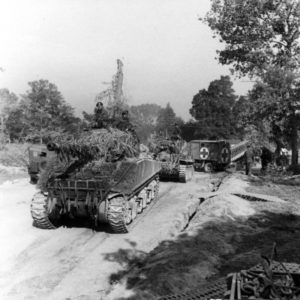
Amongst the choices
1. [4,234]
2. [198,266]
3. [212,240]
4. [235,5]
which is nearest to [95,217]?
[4,234]

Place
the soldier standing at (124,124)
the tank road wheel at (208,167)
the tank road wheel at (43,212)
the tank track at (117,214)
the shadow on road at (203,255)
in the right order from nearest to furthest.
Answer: the shadow on road at (203,255)
the tank track at (117,214)
the tank road wheel at (43,212)
the soldier standing at (124,124)
the tank road wheel at (208,167)

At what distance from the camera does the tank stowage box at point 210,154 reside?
24.2m

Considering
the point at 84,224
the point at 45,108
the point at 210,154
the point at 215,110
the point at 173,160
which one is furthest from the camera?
the point at 45,108

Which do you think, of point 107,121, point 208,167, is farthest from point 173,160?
point 107,121

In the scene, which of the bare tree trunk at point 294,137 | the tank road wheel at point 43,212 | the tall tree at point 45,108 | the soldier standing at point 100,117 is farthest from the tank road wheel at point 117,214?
the tall tree at point 45,108

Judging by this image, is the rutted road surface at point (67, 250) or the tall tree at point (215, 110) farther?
the tall tree at point (215, 110)

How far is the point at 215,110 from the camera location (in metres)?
50.4

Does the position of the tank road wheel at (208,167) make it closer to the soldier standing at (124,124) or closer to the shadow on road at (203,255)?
the soldier standing at (124,124)

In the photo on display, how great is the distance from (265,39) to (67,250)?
17886 mm

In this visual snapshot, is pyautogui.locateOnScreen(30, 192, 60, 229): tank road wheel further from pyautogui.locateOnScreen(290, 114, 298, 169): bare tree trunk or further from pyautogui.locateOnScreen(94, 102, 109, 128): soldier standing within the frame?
pyautogui.locateOnScreen(290, 114, 298, 169): bare tree trunk

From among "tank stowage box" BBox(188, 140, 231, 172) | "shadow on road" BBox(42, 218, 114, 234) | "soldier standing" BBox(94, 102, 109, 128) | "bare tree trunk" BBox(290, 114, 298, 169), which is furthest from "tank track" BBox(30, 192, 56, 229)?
"bare tree trunk" BBox(290, 114, 298, 169)

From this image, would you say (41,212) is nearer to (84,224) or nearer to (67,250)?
(84,224)

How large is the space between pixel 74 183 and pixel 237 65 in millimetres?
16412

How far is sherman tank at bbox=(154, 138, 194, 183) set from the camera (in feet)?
62.7
